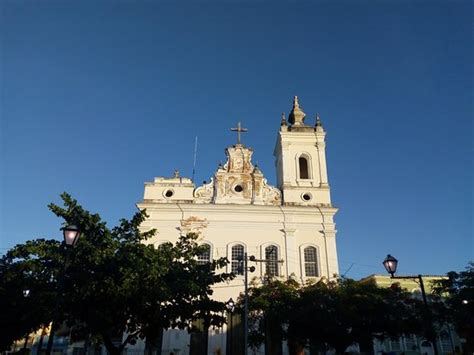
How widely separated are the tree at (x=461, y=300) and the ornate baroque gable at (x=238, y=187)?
12.3 m

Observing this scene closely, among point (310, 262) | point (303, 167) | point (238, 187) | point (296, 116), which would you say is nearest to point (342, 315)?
point (310, 262)

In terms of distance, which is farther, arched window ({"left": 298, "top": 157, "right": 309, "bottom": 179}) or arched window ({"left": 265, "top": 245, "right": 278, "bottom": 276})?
arched window ({"left": 298, "top": 157, "right": 309, "bottom": 179})

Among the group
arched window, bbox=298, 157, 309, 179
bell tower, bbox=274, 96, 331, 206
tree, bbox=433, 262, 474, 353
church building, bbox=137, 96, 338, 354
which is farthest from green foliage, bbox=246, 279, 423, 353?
arched window, bbox=298, 157, 309, 179

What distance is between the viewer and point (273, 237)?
26.8 m

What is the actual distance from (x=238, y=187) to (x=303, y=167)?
18.3 ft

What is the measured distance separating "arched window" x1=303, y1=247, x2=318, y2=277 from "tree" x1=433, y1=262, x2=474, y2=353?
8375mm

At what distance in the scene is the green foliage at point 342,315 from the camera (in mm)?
18016

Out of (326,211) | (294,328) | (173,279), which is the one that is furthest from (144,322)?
(326,211)

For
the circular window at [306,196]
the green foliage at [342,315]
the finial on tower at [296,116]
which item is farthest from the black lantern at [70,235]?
the finial on tower at [296,116]

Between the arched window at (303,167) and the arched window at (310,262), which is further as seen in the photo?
the arched window at (303,167)

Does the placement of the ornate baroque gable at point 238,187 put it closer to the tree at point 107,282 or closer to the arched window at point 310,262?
the arched window at point 310,262

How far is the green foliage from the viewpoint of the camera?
59.1 feet

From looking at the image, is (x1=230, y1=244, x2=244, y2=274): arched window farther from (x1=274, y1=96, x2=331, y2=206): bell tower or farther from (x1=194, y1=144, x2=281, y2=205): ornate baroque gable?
(x1=274, y1=96, x2=331, y2=206): bell tower

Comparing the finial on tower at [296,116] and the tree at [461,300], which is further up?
the finial on tower at [296,116]
